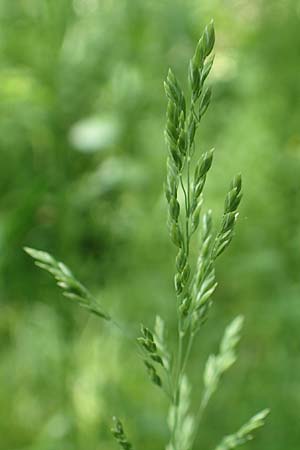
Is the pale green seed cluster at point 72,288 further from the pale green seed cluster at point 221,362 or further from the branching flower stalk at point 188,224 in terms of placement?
the pale green seed cluster at point 221,362

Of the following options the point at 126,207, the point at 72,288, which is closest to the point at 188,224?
the point at 72,288

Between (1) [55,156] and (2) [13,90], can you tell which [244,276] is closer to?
(1) [55,156]

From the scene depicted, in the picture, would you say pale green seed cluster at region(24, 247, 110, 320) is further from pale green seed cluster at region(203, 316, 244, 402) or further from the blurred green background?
the blurred green background

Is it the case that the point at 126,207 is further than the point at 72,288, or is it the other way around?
the point at 126,207

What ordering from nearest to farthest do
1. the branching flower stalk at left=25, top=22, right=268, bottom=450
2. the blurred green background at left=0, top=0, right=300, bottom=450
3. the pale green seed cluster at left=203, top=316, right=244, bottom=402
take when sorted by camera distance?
the branching flower stalk at left=25, top=22, right=268, bottom=450, the pale green seed cluster at left=203, top=316, right=244, bottom=402, the blurred green background at left=0, top=0, right=300, bottom=450

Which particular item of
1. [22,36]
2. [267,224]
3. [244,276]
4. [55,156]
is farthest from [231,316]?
[22,36]

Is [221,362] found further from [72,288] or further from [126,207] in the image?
[126,207]

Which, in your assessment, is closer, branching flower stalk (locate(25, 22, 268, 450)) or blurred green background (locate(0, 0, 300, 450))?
branching flower stalk (locate(25, 22, 268, 450))

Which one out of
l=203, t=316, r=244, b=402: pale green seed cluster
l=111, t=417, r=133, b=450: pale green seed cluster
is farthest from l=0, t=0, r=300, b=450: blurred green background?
l=111, t=417, r=133, b=450: pale green seed cluster
